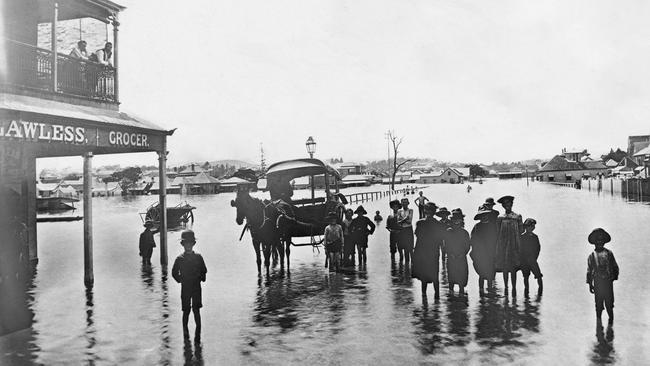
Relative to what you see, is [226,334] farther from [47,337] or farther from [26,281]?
[26,281]

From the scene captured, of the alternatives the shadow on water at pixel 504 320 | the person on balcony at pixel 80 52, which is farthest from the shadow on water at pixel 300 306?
the person on balcony at pixel 80 52

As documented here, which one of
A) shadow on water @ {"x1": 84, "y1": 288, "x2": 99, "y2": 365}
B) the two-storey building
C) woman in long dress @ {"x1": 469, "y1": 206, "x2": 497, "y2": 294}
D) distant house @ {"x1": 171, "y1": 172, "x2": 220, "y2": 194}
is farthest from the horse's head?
distant house @ {"x1": 171, "y1": 172, "x2": 220, "y2": 194}

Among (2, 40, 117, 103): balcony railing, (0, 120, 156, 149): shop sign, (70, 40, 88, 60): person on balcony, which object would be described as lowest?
(0, 120, 156, 149): shop sign

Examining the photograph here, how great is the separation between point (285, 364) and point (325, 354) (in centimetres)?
58

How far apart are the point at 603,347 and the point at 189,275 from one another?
5453mm

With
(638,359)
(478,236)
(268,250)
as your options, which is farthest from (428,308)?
(268,250)

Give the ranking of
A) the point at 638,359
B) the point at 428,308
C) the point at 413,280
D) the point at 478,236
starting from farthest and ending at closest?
the point at 413,280, the point at 478,236, the point at 428,308, the point at 638,359

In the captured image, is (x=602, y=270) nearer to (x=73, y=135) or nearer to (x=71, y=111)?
(x=73, y=135)

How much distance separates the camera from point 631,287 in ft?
33.0

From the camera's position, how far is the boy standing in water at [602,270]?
725 cm

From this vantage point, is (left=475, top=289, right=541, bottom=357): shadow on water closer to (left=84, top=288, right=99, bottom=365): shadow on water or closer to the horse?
(left=84, top=288, right=99, bottom=365): shadow on water

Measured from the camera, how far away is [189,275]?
727 cm

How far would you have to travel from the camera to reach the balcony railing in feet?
35.3

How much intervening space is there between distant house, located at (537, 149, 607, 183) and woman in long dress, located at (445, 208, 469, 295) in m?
126
